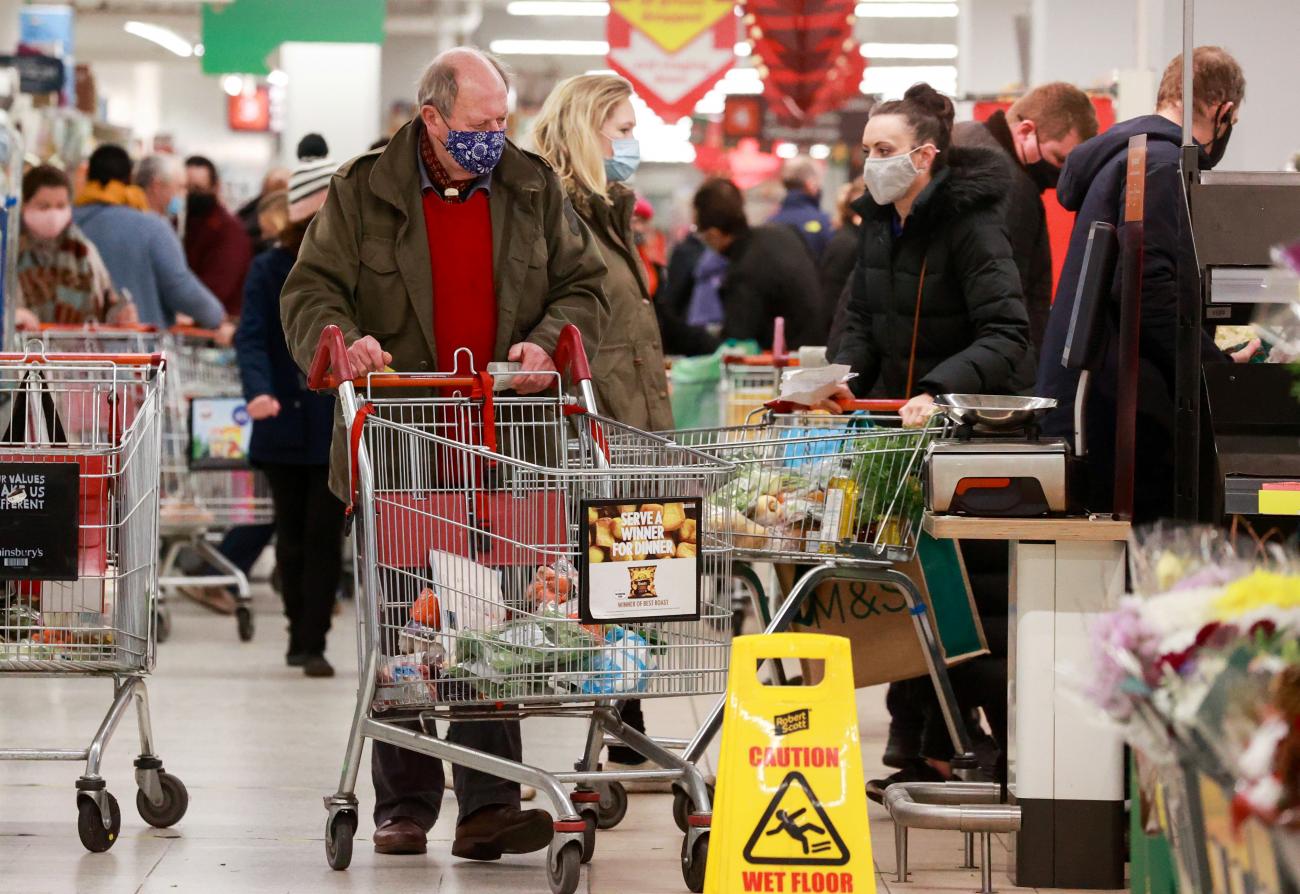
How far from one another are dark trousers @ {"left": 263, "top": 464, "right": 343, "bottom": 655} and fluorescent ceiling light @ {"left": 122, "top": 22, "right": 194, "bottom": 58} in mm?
20026

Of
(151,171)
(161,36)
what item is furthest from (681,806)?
(161,36)

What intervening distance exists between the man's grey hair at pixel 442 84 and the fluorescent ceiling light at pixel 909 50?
2203 centimetres

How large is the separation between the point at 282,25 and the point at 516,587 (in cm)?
1058

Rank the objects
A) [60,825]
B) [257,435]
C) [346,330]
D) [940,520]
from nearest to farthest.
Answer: [940,520], [346,330], [60,825], [257,435]

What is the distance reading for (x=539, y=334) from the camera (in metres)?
4.21

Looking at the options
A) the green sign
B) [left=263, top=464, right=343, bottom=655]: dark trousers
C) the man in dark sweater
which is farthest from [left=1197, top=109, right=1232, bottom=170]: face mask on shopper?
the green sign

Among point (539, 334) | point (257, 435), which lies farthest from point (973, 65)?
point (539, 334)

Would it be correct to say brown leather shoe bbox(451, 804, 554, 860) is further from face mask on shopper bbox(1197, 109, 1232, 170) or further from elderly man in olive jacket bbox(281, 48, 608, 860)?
face mask on shopper bbox(1197, 109, 1232, 170)

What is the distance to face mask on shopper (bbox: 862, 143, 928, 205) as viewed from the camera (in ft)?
15.7

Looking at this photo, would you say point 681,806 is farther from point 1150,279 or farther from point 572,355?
point 1150,279

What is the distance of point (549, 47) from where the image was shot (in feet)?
87.2

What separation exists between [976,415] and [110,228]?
6381 millimetres

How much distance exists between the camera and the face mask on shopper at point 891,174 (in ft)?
15.7

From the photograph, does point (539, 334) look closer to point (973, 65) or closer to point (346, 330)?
point (346, 330)
